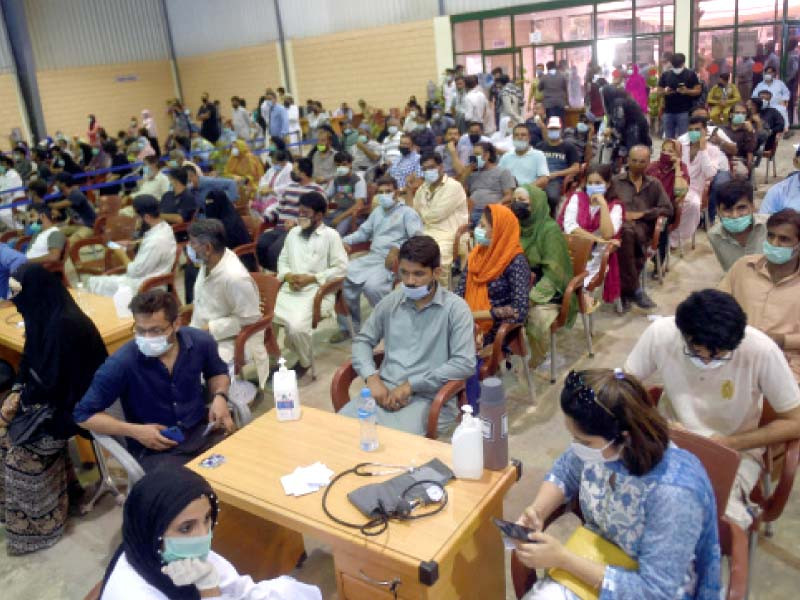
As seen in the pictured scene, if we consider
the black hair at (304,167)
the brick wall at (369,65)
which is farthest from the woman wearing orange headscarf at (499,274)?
the brick wall at (369,65)

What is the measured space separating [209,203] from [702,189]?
177 inches

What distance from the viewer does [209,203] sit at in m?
5.89

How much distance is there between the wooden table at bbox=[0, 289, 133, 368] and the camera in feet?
13.2

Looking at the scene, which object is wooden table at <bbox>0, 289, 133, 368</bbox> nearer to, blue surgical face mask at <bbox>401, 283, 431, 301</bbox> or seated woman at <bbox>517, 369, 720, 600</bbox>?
blue surgical face mask at <bbox>401, 283, 431, 301</bbox>

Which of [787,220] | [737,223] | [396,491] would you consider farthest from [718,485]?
[737,223]

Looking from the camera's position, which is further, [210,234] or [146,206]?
[146,206]

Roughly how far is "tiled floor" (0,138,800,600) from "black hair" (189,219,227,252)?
1168 millimetres

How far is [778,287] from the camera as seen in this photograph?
309cm

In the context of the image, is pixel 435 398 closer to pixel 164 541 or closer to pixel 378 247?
pixel 164 541

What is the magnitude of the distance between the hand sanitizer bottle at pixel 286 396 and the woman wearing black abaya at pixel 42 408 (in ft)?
3.72

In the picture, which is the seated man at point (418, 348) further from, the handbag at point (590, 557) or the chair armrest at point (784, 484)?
the chair armrest at point (784, 484)

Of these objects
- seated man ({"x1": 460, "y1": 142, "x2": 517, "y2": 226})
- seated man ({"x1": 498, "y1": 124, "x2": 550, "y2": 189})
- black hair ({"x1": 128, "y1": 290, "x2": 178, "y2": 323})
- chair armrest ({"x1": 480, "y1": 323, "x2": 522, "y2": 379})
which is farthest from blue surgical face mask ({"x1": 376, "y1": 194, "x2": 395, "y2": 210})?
black hair ({"x1": 128, "y1": 290, "x2": 178, "y2": 323})

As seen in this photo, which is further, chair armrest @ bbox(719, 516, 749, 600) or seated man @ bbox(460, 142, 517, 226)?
seated man @ bbox(460, 142, 517, 226)

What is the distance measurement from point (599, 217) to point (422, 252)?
8.00ft
